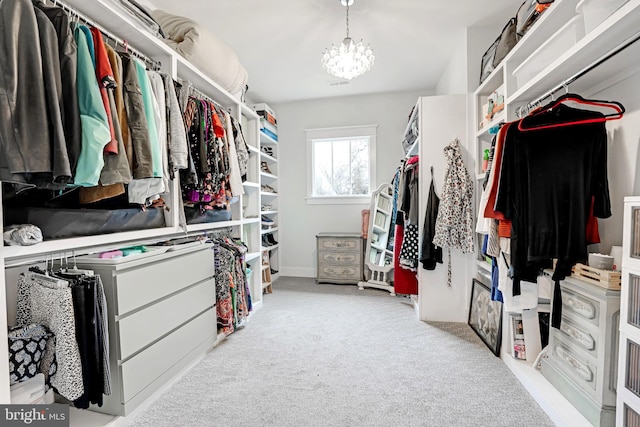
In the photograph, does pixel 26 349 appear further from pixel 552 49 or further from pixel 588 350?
pixel 552 49

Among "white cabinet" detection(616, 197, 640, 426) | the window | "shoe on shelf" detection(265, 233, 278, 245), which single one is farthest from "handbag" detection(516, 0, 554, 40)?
"shoe on shelf" detection(265, 233, 278, 245)

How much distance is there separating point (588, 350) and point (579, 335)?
0.07 metres

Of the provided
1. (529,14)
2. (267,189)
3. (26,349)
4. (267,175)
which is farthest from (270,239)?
(529,14)

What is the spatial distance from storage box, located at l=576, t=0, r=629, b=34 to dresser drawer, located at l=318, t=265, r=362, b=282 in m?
3.14

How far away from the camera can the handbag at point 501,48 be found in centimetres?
200

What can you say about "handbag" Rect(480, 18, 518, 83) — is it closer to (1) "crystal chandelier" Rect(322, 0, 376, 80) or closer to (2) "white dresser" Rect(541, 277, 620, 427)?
(1) "crystal chandelier" Rect(322, 0, 376, 80)

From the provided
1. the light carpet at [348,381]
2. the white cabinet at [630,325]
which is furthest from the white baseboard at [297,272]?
the white cabinet at [630,325]

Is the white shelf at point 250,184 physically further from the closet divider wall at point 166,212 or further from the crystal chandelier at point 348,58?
the crystal chandelier at point 348,58

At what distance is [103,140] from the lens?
113cm

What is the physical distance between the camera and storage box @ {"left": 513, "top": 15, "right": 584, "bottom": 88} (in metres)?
1.28

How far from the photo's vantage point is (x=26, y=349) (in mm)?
1124

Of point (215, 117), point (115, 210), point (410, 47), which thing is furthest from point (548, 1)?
point (115, 210)

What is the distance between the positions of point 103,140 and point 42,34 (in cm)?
38

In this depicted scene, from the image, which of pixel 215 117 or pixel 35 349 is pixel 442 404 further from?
pixel 215 117
